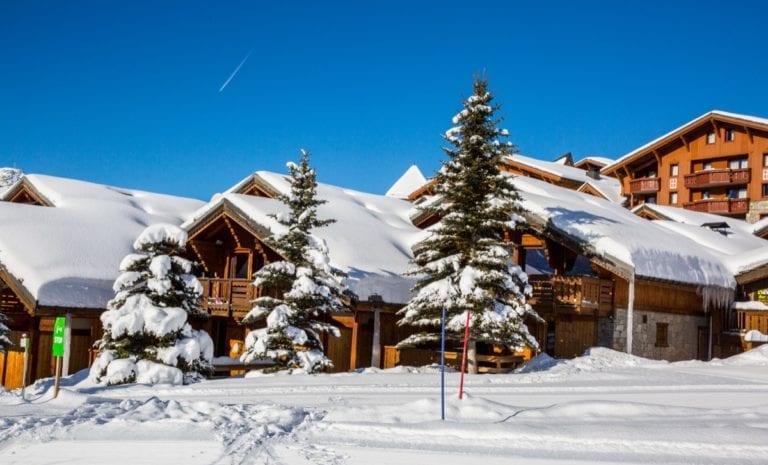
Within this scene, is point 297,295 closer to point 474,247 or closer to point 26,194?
point 474,247

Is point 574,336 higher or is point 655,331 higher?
point 655,331

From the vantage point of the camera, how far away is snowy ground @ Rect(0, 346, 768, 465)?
29.6 ft

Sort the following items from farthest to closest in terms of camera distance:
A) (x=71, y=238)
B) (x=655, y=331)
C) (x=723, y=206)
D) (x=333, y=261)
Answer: (x=723, y=206) < (x=71, y=238) < (x=655, y=331) < (x=333, y=261)

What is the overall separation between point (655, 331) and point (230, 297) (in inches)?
579

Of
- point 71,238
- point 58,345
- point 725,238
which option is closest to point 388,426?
point 58,345

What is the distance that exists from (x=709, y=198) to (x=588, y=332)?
2657 centimetres

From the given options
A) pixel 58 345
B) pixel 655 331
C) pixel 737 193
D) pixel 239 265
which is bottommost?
pixel 58 345

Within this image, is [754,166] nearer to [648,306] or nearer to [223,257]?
[648,306]

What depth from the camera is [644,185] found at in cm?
4884

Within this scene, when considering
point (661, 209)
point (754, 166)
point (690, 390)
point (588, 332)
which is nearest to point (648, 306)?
point (588, 332)

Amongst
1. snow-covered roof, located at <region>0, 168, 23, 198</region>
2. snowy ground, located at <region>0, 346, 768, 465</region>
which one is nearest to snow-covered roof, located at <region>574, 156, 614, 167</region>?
snowy ground, located at <region>0, 346, 768, 465</region>

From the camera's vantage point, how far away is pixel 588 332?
24.1 metres

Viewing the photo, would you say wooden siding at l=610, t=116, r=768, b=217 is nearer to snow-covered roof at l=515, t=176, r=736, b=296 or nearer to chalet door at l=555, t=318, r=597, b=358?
snow-covered roof at l=515, t=176, r=736, b=296

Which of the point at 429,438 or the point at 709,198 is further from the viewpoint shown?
the point at 709,198
